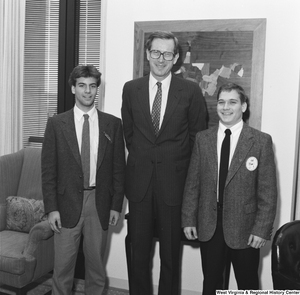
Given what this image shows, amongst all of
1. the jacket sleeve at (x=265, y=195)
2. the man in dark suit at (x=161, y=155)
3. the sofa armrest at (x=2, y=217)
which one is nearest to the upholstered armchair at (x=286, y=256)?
the jacket sleeve at (x=265, y=195)

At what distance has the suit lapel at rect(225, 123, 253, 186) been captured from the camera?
2.36 metres

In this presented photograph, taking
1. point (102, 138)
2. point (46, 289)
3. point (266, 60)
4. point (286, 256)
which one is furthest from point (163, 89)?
point (46, 289)

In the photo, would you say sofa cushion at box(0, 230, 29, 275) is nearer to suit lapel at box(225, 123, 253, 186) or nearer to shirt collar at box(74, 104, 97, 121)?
shirt collar at box(74, 104, 97, 121)

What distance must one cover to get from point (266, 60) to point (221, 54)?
0.32 m

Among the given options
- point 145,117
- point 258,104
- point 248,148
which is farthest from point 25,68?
point 248,148

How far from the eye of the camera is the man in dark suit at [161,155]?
257 centimetres

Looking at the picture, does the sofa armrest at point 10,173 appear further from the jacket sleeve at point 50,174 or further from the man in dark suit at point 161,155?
the man in dark suit at point 161,155

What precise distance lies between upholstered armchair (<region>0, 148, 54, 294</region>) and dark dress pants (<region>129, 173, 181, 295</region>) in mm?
689

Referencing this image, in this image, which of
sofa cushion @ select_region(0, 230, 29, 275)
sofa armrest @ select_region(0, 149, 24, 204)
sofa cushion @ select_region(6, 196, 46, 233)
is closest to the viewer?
sofa cushion @ select_region(0, 230, 29, 275)

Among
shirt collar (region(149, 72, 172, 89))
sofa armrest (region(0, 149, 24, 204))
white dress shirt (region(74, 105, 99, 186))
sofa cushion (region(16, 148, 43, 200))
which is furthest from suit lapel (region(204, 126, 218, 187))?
sofa armrest (region(0, 149, 24, 204))

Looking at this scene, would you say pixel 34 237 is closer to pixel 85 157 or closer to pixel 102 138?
pixel 85 157

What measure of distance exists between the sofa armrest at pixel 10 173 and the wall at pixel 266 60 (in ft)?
2.79

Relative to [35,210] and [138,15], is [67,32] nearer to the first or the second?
[138,15]

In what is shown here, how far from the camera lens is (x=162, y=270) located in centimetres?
265
